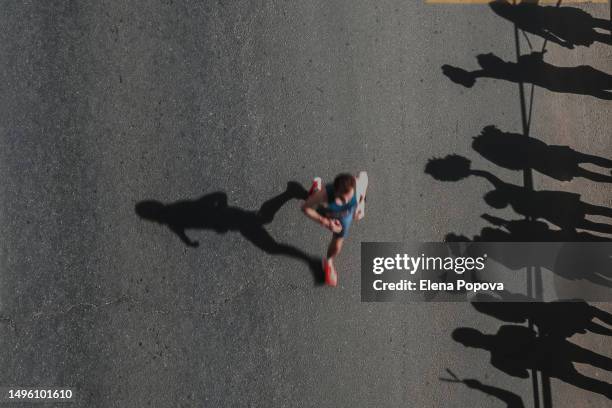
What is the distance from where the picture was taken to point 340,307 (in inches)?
227

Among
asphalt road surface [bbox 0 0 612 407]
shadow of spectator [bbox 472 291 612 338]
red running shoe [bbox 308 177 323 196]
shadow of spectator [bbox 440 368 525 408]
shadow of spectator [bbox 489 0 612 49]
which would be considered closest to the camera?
asphalt road surface [bbox 0 0 612 407]

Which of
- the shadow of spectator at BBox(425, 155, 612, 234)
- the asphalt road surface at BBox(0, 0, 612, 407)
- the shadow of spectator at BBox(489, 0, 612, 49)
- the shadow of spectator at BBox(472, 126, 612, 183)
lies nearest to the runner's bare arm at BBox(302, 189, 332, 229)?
the asphalt road surface at BBox(0, 0, 612, 407)

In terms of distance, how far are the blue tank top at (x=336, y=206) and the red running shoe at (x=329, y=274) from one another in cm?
76

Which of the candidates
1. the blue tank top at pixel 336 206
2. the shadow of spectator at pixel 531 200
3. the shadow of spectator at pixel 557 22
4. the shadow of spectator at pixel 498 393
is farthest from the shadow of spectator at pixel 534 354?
the shadow of spectator at pixel 557 22

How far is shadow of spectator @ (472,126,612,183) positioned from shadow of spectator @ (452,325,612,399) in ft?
6.28

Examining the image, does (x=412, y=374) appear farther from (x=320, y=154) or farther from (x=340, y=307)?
(x=320, y=154)

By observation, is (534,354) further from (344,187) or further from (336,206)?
(344,187)

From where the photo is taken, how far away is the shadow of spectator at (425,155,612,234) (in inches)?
235

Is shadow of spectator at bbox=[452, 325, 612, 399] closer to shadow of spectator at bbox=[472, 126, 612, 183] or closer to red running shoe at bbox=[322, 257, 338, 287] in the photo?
red running shoe at bbox=[322, 257, 338, 287]

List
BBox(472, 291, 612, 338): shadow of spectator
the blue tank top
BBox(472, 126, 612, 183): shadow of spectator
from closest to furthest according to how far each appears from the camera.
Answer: the blue tank top → BBox(472, 291, 612, 338): shadow of spectator → BBox(472, 126, 612, 183): shadow of spectator

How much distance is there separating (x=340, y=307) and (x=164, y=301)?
1968 millimetres

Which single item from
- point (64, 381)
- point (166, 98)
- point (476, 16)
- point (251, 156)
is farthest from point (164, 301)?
point (476, 16)

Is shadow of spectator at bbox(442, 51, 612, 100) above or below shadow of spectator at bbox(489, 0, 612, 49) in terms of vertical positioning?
below

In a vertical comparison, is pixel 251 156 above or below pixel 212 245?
above
